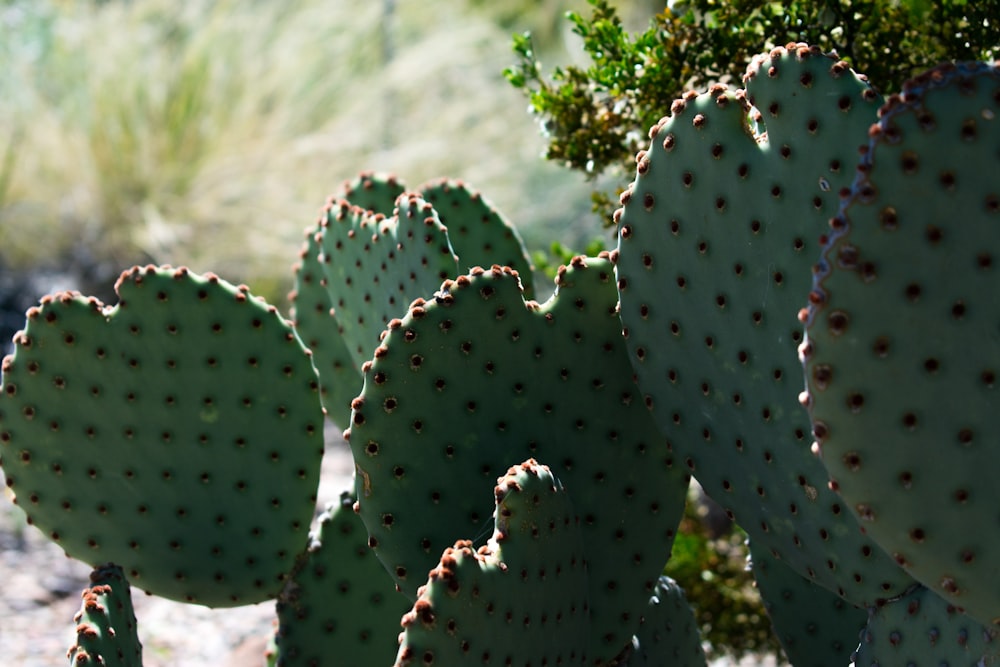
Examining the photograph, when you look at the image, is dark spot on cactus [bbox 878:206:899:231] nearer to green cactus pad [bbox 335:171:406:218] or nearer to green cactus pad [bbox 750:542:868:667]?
green cactus pad [bbox 750:542:868:667]

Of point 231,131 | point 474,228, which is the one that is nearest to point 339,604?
point 474,228

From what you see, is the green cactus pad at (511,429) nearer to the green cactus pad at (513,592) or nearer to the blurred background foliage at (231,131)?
the green cactus pad at (513,592)

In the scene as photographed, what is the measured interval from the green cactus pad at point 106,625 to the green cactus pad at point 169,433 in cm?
14

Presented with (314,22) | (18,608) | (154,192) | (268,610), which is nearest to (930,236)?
(268,610)

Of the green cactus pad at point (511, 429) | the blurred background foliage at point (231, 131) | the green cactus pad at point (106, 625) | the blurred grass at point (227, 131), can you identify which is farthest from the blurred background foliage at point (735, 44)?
the blurred grass at point (227, 131)

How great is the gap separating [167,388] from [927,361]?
1284 mm

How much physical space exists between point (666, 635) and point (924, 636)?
0.65 metres

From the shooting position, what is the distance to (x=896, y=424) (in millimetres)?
1190

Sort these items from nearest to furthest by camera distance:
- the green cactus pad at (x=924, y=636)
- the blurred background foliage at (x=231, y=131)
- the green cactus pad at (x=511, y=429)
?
the green cactus pad at (x=924, y=636) < the green cactus pad at (x=511, y=429) < the blurred background foliage at (x=231, y=131)

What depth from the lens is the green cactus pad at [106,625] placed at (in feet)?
5.52

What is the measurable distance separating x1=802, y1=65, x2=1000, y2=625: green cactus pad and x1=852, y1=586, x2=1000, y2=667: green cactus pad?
0.14 metres

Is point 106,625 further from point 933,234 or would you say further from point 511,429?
point 933,234

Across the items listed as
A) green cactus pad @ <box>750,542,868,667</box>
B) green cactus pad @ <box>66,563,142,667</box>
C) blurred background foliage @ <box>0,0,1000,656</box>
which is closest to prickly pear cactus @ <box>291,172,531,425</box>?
green cactus pad @ <box>66,563,142,667</box>

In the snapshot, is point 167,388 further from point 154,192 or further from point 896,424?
point 154,192
